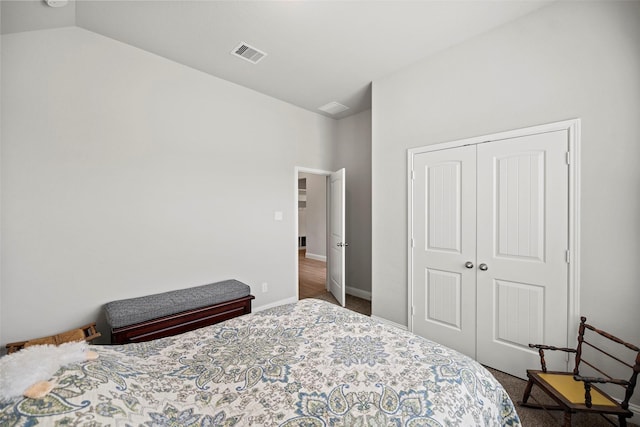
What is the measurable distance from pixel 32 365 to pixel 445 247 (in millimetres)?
2852

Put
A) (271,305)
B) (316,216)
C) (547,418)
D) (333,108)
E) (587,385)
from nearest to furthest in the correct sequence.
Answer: (587,385), (547,418), (271,305), (333,108), (316,216)

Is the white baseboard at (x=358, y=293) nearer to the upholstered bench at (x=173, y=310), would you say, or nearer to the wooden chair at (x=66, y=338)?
the upholstered bench at (x=173, y=310)

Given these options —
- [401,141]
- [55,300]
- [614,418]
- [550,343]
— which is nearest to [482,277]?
[550,343]

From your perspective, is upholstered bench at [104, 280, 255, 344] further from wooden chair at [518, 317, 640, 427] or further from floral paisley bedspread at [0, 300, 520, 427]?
wooden chair at [518, 317, 640, 427]

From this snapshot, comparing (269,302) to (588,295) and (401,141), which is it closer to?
(401,141)

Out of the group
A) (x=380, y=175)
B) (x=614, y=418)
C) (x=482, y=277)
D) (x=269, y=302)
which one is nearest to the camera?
(x=614, y=418)

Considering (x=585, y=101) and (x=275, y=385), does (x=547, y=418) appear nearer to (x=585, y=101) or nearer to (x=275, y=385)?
(x=275, y=385)

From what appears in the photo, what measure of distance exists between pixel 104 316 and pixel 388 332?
2.56 meters

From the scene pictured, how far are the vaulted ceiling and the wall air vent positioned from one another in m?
0.87

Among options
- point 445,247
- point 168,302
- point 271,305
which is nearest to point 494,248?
point 445,247

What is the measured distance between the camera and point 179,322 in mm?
2473

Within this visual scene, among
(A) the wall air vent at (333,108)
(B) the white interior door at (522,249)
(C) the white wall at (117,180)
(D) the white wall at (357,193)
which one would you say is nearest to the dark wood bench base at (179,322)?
(C) the white wall at (117,180)

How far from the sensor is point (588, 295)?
1952 mm

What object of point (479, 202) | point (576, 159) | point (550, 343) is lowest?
point (550, 343)
